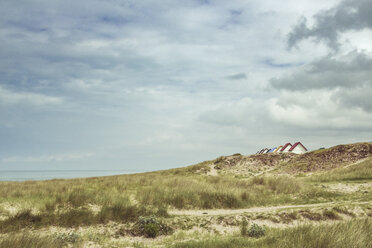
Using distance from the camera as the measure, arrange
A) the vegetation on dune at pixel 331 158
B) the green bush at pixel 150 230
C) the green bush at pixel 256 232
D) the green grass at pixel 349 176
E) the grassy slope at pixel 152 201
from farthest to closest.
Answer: the vegetation on dune at pixel 331 158 → the green grass at pixel 349 176 → the green bush at pixel 150 230 → the green bush at pixel 256 232 → the grassy slope at pixel 152 201

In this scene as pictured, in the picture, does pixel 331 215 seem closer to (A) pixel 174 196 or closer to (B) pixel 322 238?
(B) pixel 322 238

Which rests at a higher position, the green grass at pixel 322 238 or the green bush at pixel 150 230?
the green grass at pixel 322 238

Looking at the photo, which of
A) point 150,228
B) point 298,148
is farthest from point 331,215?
point 298,148

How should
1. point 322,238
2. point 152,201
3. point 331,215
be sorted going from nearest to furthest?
point 322,238, point 331,215, point 152,201

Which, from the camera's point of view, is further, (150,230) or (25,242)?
(150,230)

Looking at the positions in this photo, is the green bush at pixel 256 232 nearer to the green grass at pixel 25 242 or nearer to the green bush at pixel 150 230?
the green bush at pixel 150 230

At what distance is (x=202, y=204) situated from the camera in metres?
16.5

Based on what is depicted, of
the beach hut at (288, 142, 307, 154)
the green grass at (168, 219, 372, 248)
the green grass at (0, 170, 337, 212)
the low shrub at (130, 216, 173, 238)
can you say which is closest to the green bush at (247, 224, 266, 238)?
the green grass at (168, 219, 372, 248)

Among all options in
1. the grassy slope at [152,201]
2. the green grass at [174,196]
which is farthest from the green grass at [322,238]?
the green grass at [174,196]

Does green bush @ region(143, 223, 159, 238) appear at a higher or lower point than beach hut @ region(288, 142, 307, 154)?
lower

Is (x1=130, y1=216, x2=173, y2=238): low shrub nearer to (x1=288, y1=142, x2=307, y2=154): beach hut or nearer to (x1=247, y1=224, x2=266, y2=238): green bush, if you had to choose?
(x1=247, y1=224, x2=266, y2=238): green bush

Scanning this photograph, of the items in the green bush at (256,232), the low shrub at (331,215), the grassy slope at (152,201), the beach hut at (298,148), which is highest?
the beach hut at (298,148)

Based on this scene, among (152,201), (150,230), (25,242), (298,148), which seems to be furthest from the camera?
(298,148)

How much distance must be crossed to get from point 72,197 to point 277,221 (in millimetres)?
10782
